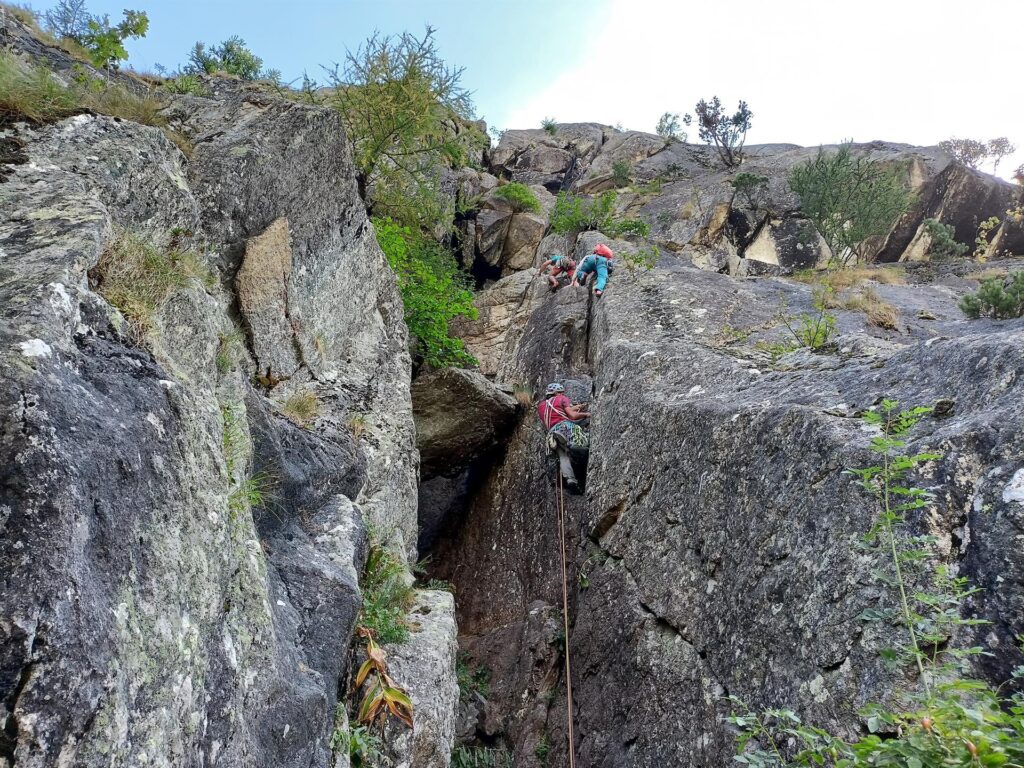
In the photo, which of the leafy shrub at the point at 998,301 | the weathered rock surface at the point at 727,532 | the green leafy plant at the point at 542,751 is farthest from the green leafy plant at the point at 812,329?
the green leafy plant at the point at 542,751

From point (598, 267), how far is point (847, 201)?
11.3 meters

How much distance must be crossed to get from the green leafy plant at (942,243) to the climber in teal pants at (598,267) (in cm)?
1459

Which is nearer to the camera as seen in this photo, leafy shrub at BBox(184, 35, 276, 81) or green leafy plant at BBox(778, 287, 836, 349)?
green leafy plant at BBox(778, 287, 836, 349)

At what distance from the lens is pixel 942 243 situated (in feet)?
74.8

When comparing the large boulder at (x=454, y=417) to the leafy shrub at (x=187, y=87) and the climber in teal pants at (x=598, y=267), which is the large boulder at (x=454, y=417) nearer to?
the climber in teal pants at (x=598, y=267)

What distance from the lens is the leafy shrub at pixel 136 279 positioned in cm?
455

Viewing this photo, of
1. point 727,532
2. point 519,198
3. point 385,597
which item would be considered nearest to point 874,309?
point 727,532

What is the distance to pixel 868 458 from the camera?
16.0 feet

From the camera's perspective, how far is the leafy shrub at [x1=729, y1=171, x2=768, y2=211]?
2552 centimetres

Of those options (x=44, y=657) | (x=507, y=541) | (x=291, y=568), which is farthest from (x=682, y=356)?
(x=44, y=657)

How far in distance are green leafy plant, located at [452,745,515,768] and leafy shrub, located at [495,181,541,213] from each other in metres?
20.8

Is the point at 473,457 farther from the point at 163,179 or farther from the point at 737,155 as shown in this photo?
the point at 737,155

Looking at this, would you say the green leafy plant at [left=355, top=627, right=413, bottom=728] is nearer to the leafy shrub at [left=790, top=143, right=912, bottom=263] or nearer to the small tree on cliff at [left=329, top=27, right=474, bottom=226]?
the small tree on cliff at [left=329, top=27, right=474, bottom=226]

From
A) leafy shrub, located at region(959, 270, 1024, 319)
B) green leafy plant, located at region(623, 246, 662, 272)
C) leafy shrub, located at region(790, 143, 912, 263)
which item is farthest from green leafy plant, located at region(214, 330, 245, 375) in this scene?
leafy shrub, located at region(790, 143, 912, 263)
